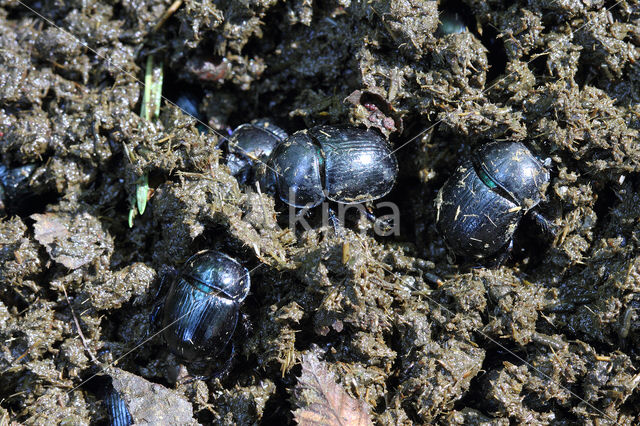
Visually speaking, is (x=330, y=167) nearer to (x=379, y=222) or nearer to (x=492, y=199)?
(x=379, y=222)

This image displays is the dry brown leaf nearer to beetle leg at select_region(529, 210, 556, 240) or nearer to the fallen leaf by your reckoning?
the fallen leaf

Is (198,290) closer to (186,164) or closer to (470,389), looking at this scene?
(186,164)

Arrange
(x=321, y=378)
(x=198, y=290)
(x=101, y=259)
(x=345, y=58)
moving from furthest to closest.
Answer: (x=345, y=58) → (x=101, y=259) → (x=198, y=290) → (x=321, y=378)

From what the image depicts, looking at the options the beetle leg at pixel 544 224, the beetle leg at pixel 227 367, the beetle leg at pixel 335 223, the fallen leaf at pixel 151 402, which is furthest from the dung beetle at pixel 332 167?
the fallen leaf at pixel 151 402

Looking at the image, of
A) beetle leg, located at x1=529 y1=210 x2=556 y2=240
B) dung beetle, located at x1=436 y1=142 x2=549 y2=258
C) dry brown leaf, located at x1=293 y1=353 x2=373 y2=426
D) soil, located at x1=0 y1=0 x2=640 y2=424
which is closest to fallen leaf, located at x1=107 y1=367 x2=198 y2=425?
soil, located at x1=0 y1=0 x2=640 y2=424

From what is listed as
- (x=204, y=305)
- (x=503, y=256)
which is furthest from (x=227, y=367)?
(x=503, y=256)

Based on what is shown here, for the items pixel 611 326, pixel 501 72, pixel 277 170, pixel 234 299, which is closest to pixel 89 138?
pixel 277 170

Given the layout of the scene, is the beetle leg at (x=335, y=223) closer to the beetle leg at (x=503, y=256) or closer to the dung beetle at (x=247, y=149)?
the dung beetle at (x=247, y=149)
